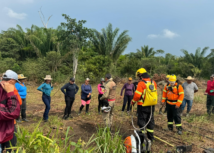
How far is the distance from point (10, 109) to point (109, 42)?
17339mm

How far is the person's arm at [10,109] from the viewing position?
6.48 feet

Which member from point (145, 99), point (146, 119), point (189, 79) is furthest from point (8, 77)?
point (189, 79)

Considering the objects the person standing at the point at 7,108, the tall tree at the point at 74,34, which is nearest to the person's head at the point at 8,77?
the person standing at the point at 7,108

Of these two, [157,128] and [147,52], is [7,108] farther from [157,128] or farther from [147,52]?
[147,52]

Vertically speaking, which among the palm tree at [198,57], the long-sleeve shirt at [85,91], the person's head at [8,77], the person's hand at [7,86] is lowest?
the long-sleeve shirt at [85,91]

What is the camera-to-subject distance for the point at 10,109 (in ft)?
6.70

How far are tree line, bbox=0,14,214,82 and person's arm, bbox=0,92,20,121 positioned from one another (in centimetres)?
1232

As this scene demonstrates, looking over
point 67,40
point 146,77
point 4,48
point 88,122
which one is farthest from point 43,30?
point 146,77

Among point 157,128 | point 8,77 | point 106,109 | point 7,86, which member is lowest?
point 157,128

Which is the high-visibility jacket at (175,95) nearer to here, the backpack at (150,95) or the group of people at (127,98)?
the group of people at (127,98)

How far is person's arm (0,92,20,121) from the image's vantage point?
197 cm

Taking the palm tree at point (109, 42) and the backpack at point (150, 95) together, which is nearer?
the backpack at point (150, 95)

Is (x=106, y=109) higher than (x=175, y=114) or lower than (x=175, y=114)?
higher

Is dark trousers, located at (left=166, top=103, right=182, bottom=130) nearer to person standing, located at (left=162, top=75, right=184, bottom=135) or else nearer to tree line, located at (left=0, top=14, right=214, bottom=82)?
person standing, located at (left=162, top=75, right=184, bottom=135)
